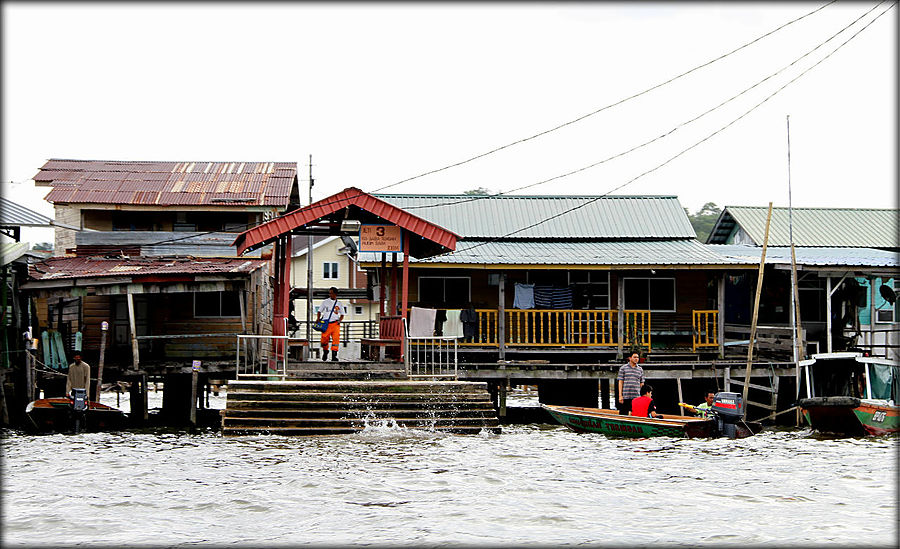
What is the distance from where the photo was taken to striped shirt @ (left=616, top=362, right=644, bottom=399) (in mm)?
19547

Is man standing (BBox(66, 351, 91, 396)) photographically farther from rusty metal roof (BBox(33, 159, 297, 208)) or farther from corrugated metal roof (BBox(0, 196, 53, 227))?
rusty metal roof (BBox(33, 159, 297, 208))

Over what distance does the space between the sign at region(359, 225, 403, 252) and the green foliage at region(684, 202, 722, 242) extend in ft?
144

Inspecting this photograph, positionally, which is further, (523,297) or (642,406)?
(523,297)

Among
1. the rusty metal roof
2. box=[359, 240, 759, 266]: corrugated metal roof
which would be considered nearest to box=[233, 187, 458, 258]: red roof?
box=[359, 240, 759, 266]: corrugated metal roof

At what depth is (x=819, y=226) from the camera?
33375 mm

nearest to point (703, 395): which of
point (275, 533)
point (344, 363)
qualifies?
point (344, 363)

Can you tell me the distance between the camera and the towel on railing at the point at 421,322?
20375 mm

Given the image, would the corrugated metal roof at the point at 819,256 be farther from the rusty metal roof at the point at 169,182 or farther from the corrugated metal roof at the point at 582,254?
the rusty metal roof at the point at 169,182

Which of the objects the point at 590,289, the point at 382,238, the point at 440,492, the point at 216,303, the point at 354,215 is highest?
the point at 354,215

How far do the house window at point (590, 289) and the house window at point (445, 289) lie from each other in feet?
9.92

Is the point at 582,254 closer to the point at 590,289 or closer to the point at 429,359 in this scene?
the point at 590,289

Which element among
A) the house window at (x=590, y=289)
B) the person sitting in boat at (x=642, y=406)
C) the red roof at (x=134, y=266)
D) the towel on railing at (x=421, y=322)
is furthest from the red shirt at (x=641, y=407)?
the red roof at (x=134, y=266)

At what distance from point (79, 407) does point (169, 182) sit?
404 inches

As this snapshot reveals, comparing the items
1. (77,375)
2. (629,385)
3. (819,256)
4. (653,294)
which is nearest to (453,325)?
(653,294)
